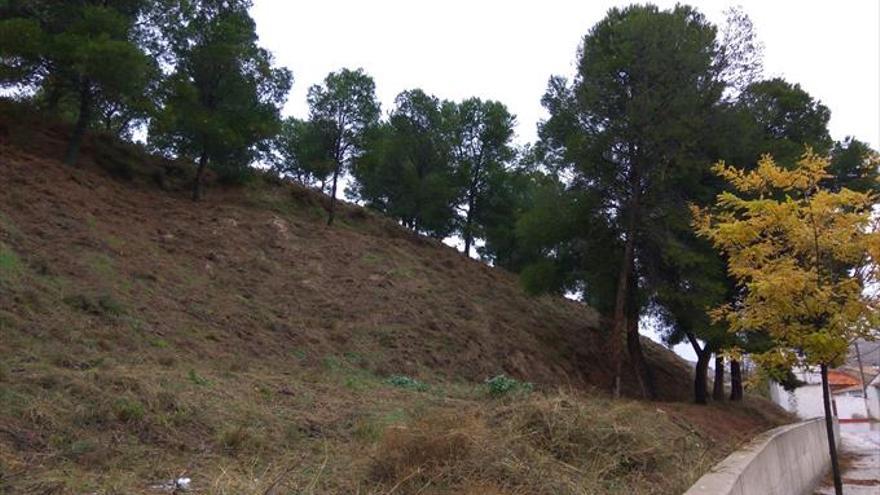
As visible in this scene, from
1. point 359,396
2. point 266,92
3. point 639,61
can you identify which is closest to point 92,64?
point 266,92

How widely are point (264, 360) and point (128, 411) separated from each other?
18.9ft

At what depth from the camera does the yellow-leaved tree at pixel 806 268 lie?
8.67 m

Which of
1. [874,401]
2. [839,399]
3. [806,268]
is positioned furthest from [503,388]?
[839,399]

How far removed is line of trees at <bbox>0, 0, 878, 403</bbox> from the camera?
61.7 ft

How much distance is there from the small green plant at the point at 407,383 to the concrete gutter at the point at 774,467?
6.15 m

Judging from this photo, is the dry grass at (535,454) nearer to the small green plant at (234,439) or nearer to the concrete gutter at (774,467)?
the concrete gutter at (774,467)

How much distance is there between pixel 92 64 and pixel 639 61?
14.7 metres

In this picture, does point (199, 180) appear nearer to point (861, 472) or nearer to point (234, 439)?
point (234, 439)

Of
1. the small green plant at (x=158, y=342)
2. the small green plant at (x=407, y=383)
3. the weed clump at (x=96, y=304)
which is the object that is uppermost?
the weed clump at (x=96, y=304)

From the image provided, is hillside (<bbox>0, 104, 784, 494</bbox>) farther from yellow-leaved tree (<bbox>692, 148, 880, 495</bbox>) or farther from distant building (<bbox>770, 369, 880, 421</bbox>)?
distant building (<bbox>770, 369, 880, 421</bbox>)

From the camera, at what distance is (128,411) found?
805 cm

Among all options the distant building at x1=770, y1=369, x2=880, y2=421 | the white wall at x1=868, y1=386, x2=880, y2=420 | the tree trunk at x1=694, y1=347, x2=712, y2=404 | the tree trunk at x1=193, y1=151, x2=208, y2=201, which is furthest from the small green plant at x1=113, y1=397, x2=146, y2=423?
the white wall at x1=868, y1=386, x2=880, y2=420

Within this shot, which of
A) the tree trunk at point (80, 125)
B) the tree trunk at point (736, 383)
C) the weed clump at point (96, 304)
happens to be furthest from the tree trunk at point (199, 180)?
the tree trunk at point (736, 383)

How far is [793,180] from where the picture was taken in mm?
9516
